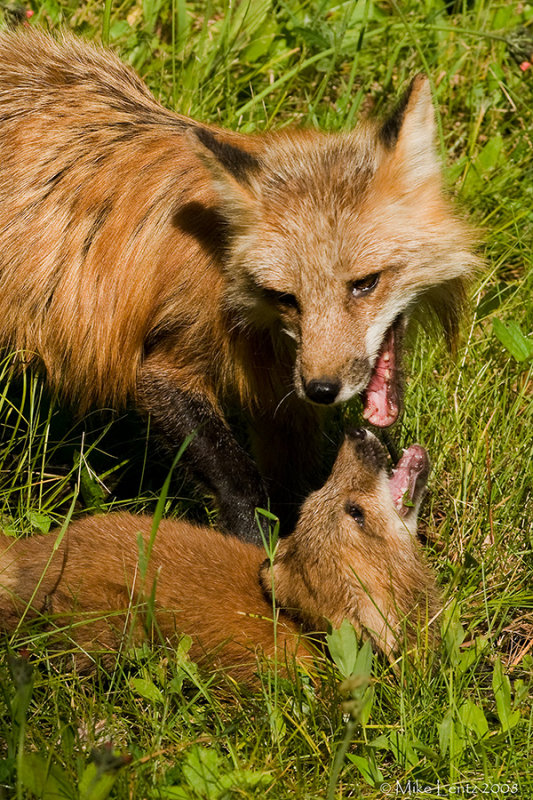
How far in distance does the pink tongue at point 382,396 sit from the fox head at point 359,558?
0.22 meters

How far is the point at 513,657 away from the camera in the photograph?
15.1ft

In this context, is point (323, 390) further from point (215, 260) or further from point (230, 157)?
point (230, 157)

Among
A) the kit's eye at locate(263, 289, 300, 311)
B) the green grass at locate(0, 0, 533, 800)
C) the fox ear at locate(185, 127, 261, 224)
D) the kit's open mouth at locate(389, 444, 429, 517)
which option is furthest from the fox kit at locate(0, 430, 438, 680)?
the fox ear at locate(185, 127, 261, 224)

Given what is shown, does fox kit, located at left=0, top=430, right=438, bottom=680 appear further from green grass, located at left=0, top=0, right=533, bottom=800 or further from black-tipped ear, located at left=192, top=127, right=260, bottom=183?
black-tipped ear, located at left=192, top=127, right=260, bottom=183

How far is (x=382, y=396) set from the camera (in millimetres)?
4785

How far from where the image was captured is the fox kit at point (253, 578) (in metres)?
4.15

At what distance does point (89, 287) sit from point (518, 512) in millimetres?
2350

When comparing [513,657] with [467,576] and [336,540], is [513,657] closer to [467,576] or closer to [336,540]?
[467,576]

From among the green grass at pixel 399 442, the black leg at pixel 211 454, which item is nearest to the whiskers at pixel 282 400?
the black leg at pixel 211 454

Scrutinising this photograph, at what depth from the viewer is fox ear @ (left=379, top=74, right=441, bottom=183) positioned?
4344mm

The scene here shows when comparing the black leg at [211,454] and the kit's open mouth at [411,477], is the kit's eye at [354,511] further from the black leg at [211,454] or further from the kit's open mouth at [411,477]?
the black leg at [211,454]

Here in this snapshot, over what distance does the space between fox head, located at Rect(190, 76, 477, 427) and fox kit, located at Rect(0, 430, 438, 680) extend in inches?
23.4

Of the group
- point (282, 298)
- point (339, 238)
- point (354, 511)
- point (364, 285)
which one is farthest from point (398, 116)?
point (354, 511)

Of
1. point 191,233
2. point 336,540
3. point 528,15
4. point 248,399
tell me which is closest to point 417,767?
point 336,540
